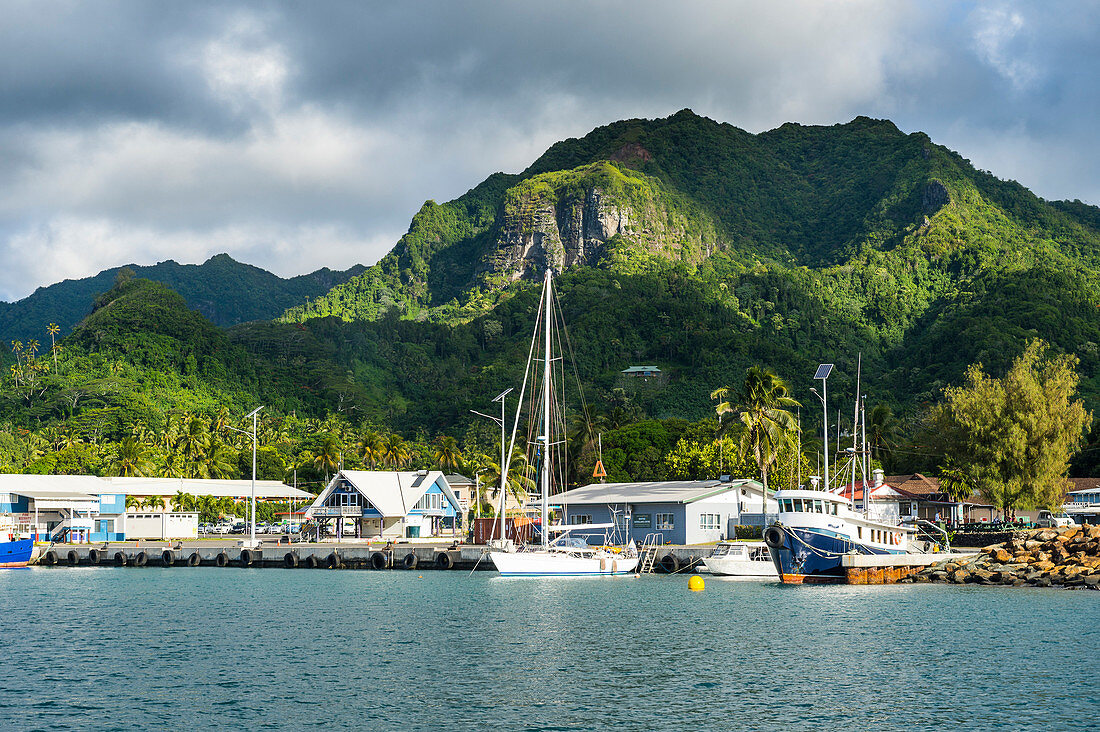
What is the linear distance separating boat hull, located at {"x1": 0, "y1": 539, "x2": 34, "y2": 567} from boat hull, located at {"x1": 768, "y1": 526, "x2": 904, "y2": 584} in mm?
56007

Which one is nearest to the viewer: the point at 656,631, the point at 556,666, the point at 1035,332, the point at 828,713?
the point at 828,713

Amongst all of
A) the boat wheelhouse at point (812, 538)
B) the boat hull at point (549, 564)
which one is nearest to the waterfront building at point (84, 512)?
the boat hull at point (549, 564)

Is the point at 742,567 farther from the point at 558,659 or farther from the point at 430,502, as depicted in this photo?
the point at 430,502

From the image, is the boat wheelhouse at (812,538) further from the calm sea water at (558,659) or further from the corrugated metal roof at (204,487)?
the corrugated metal roof at (204,487)

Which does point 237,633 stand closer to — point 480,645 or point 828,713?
point 480,645

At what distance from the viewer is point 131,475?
134 m

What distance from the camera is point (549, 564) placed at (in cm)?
6250

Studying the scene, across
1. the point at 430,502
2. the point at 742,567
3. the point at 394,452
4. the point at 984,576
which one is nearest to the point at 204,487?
the point at 394,452

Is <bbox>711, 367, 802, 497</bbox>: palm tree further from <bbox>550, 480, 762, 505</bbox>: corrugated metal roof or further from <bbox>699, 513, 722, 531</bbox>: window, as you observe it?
<bbox>699, 513, 722, 531</bbox>: window

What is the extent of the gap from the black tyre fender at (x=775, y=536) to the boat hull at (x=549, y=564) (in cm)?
972

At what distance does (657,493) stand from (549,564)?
18751 millimetres

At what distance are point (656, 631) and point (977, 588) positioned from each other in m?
25.2

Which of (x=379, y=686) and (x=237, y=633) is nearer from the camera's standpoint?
(x=379, y=686)

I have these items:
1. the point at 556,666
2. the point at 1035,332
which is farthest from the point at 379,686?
the point at 1035,332
